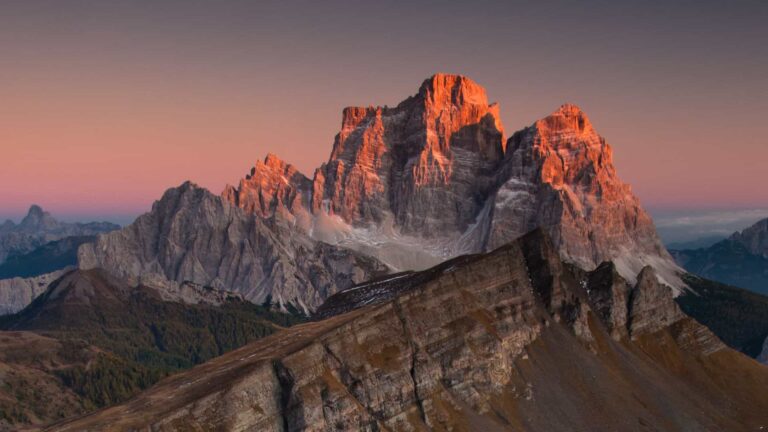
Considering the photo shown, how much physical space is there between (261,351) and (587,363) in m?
82.6

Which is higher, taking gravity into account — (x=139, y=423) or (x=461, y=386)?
(x=139, y=423)

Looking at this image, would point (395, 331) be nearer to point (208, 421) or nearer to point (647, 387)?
point (208, 421)

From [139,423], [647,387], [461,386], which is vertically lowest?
[647,387]

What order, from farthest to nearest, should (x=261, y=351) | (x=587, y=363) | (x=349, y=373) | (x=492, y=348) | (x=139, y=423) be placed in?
(x=587, y=363)
(x=492, y=348)
(x=261, y=351)
(x=349, y=373)
(x=139, y=423)

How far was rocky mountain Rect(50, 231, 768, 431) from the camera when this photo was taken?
14112cm

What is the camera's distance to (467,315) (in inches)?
7111

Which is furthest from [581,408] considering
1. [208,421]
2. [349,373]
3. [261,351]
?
[208,421]

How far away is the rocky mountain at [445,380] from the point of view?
14112 cm

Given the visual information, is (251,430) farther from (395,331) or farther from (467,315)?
(467,315)

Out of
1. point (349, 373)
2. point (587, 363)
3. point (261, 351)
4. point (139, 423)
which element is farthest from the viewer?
point (587, 363)

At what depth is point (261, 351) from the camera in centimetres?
16500

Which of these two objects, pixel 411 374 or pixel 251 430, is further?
pixel 411 374

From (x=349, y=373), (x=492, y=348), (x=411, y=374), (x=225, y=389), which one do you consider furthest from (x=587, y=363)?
(x=225, y=389)

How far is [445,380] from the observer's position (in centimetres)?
16725
